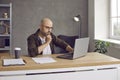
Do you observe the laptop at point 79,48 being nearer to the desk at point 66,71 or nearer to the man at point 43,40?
the desk at point 66,71

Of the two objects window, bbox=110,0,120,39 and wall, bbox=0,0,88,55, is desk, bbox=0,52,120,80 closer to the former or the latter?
window, bbox=110,0,120,39

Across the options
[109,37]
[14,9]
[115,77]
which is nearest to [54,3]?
[14,9]

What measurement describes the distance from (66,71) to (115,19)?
2740 mm

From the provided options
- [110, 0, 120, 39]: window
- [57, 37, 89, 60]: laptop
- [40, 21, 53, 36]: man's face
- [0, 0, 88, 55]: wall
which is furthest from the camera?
[0, 0, 88, 55]: wall

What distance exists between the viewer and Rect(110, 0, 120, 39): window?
440 centimetres

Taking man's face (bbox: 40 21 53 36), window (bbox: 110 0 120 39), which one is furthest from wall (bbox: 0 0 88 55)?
man's face (bbox: 40 21 53 36)

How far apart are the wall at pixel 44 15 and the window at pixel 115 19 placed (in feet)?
2.34

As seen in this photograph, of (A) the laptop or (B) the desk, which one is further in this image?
Answer: (A) the laptop

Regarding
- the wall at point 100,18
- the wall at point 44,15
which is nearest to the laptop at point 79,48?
the wall at point 100,18

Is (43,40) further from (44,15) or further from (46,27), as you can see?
(44,15)

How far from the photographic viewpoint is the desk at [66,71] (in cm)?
197

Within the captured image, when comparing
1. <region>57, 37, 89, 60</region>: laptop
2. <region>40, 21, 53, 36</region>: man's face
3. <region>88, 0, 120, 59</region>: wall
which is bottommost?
<region>57, 37, 89, 60</region>: laptop

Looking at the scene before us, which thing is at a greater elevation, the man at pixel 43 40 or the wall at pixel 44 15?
the wall at pixel 44 15

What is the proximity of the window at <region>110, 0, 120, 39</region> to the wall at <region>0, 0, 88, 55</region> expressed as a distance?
713 mm
